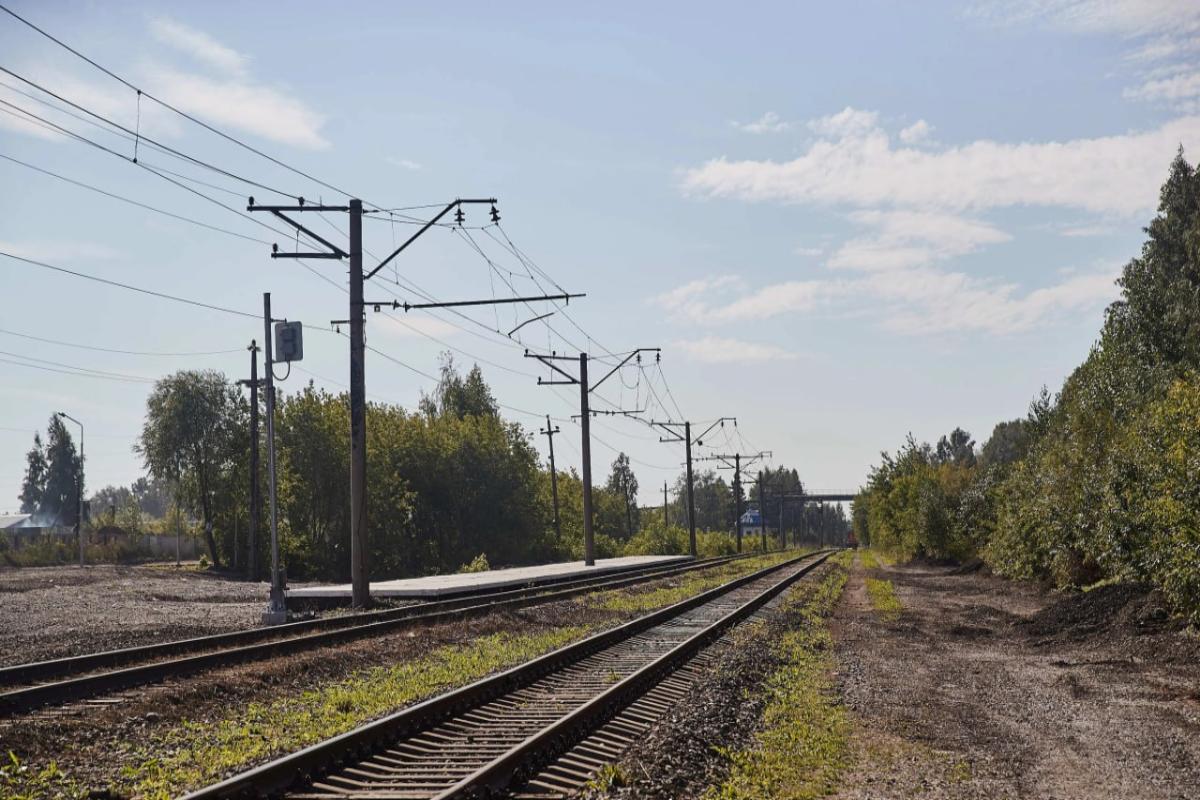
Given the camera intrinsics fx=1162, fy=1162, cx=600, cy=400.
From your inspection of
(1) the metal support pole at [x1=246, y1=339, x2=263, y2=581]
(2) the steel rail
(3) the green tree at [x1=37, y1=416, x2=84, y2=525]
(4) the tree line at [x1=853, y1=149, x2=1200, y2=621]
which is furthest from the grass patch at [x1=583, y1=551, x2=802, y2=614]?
(3) the green tree at [x1=37, y1=416, x2=84, y2=525]

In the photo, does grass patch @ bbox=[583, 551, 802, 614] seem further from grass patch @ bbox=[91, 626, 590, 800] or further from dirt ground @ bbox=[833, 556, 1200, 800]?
grass patch @ bbox=[91, 626, 590, 800]

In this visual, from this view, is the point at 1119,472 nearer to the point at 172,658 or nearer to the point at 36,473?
the point at 172,658

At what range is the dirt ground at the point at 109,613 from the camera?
2063 cm

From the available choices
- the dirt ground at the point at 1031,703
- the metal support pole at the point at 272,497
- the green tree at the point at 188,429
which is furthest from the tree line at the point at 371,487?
the dirt ground at the point at 1031,703

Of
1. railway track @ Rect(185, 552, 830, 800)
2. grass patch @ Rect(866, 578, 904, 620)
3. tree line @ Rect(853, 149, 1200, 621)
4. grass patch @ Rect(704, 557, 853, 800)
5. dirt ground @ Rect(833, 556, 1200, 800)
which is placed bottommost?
grass patch @ Rect(866, 578, 904, 620)

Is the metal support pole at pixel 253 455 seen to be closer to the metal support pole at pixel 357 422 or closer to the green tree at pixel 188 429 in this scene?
the metal support pole at pixel 357 422

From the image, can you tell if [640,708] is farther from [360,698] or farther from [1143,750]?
[1143,750]

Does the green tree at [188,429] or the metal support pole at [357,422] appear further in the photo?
the green tree at [188,429]

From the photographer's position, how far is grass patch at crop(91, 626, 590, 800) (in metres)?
9.48

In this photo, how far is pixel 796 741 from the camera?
11031 millimetres

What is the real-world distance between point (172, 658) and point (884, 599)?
74.0 ft

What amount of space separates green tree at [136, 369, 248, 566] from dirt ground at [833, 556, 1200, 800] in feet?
218

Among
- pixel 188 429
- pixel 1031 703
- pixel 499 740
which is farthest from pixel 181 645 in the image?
pixel 188 429

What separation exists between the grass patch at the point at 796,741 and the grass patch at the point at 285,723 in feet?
12.7
